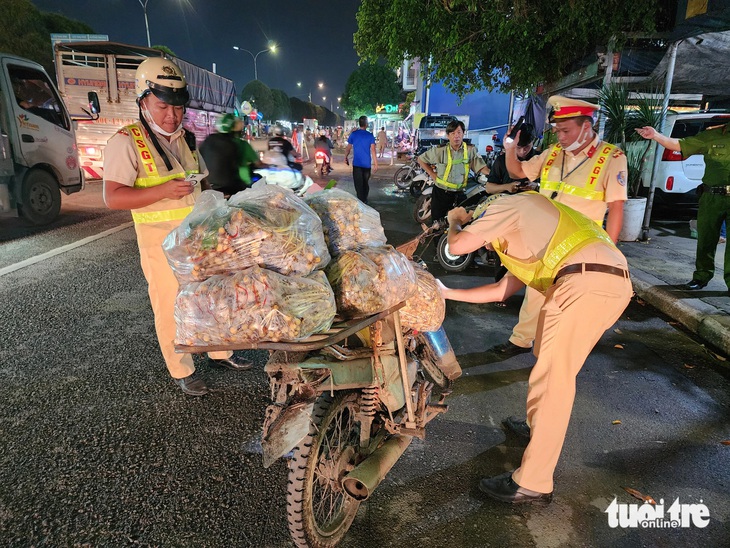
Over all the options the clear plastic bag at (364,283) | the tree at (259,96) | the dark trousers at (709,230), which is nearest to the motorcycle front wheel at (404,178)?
the dark trousers at (709,230)

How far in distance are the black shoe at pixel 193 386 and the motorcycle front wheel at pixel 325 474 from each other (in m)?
1.42

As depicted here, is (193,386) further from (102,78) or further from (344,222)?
(102,78)

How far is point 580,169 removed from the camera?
3.58 meters

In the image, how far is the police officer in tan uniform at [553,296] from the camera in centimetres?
218

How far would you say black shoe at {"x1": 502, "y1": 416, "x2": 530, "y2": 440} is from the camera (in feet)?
9.42

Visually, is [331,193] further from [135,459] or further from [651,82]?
[651,82]

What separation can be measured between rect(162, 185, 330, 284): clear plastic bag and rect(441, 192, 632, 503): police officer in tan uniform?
3.05ft

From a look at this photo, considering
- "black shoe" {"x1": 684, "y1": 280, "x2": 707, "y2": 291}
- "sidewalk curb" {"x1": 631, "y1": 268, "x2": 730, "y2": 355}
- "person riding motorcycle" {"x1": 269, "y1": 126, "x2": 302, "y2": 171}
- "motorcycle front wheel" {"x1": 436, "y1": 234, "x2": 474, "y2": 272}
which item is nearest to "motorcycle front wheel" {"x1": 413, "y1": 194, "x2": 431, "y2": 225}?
"motorcycle front wheel" {"x1": 436, "y1": 234, "x2": 474, "y2": 272}

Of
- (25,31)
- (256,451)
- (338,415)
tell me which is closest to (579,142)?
(338,415)

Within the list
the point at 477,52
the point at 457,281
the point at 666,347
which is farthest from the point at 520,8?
the point at 666,347

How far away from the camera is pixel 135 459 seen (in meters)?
2.54

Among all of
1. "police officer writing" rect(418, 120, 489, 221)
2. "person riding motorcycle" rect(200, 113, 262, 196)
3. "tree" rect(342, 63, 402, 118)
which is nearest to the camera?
"person riding motorcycle" rect(200, 113, 262, 196)

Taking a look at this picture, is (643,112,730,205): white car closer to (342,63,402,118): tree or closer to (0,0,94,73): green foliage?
(0,0,94,73): green foliage

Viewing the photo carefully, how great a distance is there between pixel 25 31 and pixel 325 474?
1286 inches
